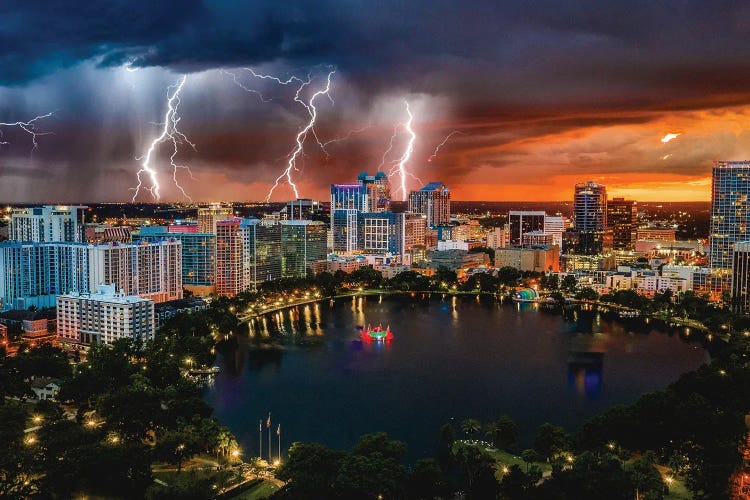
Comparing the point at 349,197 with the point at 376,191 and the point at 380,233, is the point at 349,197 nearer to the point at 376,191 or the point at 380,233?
the point at 376,191

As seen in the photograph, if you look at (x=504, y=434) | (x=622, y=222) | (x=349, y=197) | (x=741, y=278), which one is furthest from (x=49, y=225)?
(x=622, y=222)

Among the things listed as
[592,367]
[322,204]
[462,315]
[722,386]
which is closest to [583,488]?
[722,386]

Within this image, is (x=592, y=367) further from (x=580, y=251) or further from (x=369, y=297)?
(x=580, y=251)

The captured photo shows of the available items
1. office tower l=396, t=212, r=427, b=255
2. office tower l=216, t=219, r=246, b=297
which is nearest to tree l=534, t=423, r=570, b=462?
office tower l=216, t=219, r=246, b=297

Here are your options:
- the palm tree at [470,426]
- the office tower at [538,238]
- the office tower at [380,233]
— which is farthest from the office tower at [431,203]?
the palm tree at [470,426]

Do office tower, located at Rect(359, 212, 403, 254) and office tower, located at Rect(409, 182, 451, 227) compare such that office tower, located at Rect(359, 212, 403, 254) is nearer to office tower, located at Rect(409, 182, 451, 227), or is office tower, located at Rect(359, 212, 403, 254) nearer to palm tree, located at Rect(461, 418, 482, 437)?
office tower, located at Rect(409, 182, 451, 227)
